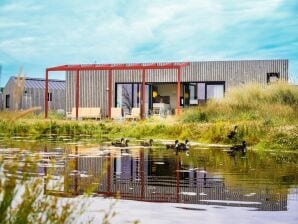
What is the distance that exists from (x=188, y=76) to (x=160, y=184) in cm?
2978

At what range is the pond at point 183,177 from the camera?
6.68 meters

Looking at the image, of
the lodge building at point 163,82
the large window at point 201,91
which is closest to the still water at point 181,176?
the lodge building at point 163,82

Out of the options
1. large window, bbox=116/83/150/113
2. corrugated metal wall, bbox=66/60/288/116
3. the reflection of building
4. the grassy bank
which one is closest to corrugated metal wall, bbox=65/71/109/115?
corrugated metal wall, bbox=66/60/288/116

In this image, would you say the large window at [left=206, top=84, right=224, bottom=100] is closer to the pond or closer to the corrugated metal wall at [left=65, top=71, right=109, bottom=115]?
the corrugated metal wall at [left=65, top=71, right=109, bottom=115]

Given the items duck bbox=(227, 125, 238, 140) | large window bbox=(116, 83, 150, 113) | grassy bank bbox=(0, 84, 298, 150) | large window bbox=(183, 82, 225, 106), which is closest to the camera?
grassy bank bbox=(0, 84, 298, 150)

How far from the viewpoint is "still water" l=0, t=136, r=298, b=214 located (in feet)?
23.0

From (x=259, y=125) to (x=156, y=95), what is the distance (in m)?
24.4

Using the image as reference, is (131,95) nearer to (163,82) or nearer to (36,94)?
(163,82)

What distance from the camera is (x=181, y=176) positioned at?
959 cm

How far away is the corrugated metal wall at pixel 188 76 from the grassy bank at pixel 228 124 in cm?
1144

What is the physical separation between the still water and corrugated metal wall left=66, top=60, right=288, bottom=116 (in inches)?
859

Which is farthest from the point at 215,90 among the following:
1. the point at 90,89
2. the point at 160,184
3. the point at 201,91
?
the point at 160,184

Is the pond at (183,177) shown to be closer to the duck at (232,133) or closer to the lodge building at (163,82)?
the duck at (232,133)

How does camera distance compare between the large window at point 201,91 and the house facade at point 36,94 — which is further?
the house facade at point 36,94
